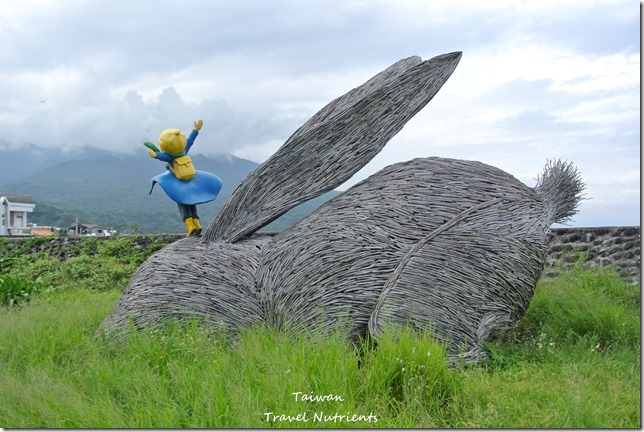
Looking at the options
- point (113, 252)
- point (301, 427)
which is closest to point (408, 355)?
point (301, 427)

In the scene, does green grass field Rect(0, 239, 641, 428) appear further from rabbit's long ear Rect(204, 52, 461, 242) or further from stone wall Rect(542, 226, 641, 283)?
stone wall Rect(542, 226, 641, 283)

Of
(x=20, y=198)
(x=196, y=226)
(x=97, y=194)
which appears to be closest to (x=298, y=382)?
(x=196, y=226)

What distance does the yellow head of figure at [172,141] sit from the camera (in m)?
5.02

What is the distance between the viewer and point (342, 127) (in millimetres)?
4719

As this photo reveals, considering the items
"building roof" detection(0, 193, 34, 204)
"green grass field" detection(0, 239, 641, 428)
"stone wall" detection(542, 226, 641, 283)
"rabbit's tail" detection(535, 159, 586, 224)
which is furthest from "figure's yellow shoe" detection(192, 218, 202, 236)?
"building roof" detection(0, 193, 34, 204)

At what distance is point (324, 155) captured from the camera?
473 centimetres

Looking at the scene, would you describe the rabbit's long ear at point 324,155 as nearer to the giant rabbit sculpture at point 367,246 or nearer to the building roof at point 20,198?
the giant rabbit sculpture at point 367,246

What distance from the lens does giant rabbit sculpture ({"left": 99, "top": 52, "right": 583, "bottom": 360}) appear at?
4.12 meters

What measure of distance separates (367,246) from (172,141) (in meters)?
1.98

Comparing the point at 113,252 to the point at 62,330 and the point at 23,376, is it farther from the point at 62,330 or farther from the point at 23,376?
the point at 23,376

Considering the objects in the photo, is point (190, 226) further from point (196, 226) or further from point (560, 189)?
point (560, 189)

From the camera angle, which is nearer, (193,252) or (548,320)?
(193,252)

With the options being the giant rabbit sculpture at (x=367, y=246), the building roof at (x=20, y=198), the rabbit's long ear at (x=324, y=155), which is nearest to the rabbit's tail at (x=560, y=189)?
the giant rabbit sculpture at (x=367, y=246)

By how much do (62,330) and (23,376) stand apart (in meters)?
0.79
